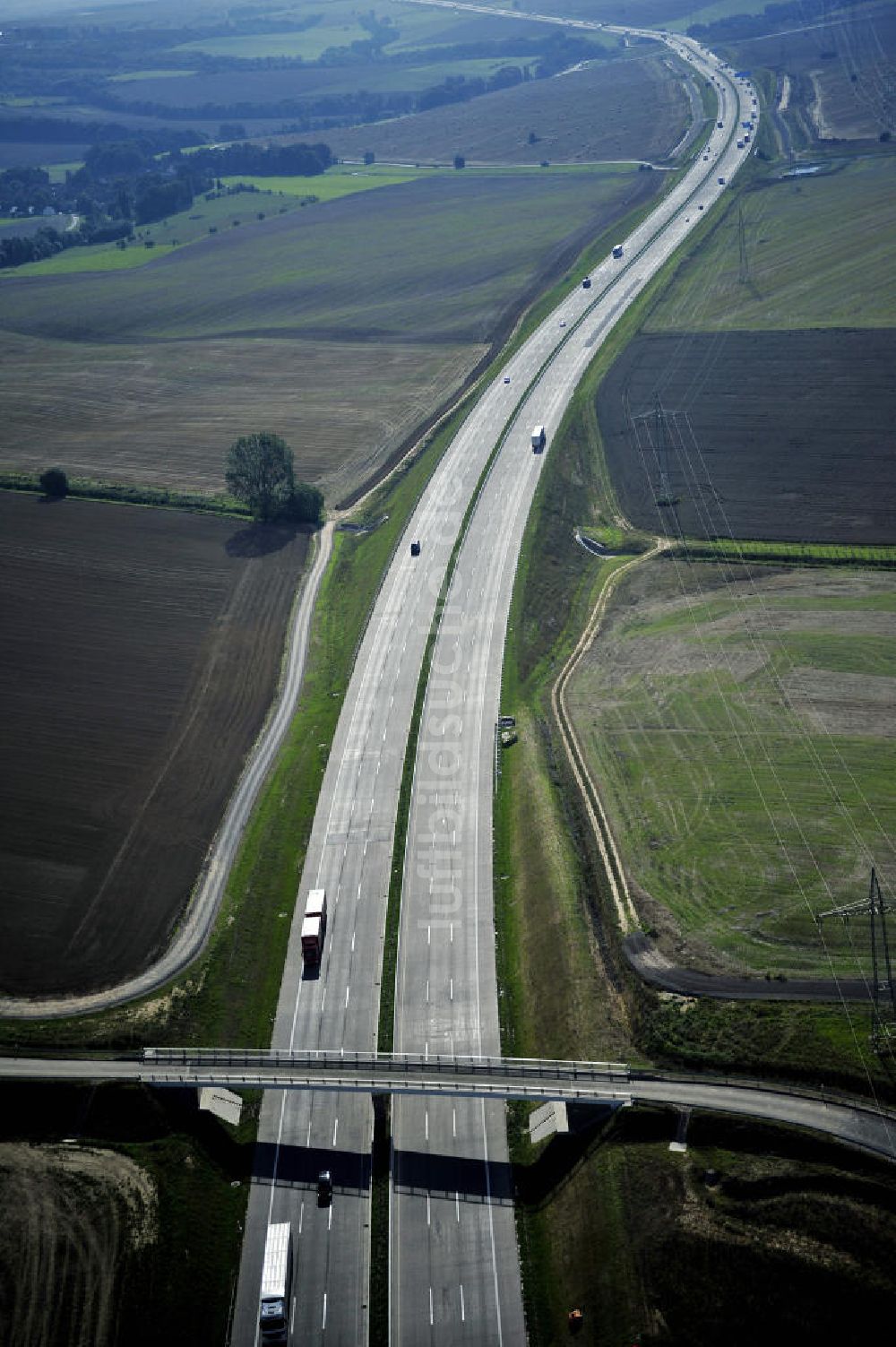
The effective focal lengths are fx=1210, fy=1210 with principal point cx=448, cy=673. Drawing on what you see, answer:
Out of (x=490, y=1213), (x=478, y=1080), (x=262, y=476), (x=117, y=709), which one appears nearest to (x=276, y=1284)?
(x=490, y=1213)

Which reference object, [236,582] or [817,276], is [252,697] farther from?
[817,276]

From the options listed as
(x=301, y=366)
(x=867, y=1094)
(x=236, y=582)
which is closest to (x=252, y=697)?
(x=236, y=582)

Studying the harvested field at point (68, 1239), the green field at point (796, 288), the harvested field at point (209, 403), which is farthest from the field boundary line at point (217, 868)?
the green field at point (796, 288)

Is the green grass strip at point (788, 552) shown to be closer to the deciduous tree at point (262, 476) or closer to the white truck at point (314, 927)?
the deciduous tree at point (262, 476)

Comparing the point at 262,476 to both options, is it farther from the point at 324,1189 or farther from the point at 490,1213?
the point at 490,1213

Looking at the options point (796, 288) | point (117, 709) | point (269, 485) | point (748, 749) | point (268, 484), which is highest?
point (796, 288)
